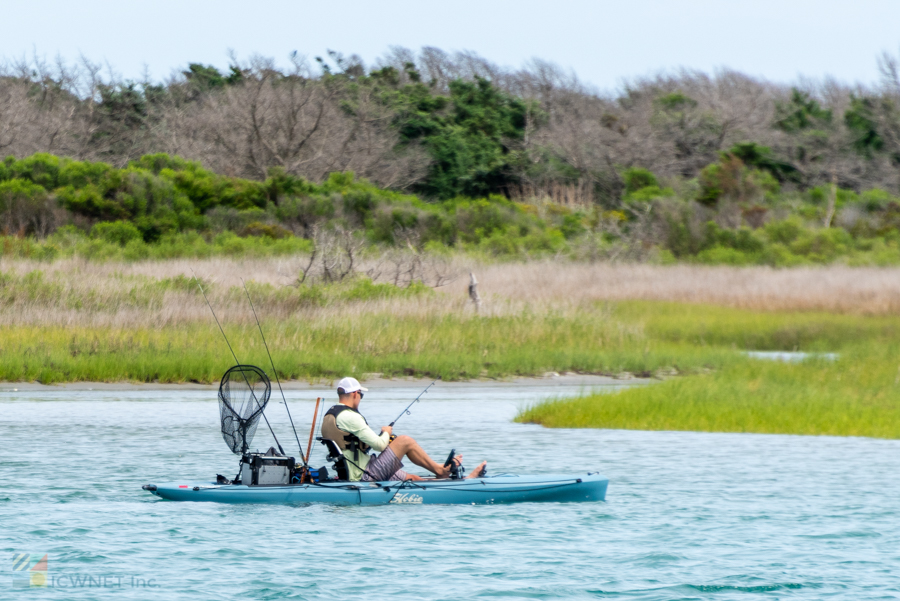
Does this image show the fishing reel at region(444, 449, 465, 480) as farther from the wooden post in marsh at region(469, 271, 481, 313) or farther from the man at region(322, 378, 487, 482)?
the wooden post in marsh at region(469, 271, 481, 313)

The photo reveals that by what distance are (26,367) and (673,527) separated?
15267 millimetres

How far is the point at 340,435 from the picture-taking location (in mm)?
12016

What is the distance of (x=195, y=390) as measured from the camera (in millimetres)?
23734

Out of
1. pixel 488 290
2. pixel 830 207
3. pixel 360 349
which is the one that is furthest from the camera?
pixel 830 207

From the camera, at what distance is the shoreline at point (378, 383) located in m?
23.3

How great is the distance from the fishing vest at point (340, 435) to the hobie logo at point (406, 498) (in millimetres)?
527

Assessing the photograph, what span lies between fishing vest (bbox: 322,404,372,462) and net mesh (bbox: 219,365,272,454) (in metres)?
0.62

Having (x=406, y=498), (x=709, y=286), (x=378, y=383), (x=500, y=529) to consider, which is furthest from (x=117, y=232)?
(x=500, y=529)

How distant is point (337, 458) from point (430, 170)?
48.4 m
